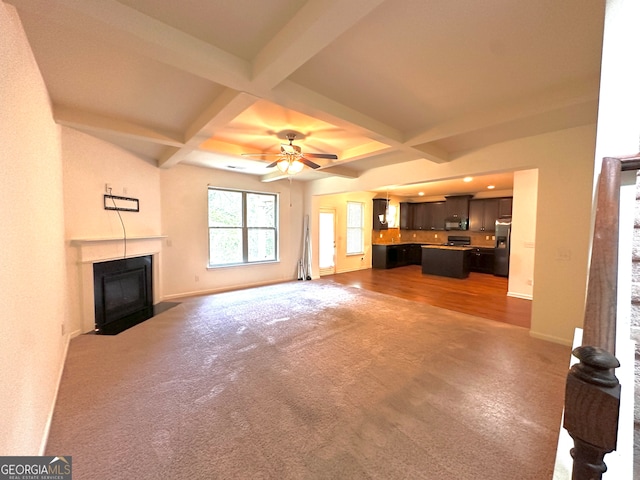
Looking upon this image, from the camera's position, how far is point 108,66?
2.04 metres

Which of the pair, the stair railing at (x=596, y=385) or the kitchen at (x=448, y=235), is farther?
the kitchen at (x=448, y=235)

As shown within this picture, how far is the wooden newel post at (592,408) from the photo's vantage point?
549 millimetres

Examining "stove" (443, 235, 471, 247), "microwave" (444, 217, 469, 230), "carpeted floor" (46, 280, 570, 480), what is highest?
"microwave" (444, 217, 469, 230)

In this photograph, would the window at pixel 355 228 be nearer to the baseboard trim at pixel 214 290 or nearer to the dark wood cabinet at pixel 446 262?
the dark wood cabinet at pixel 446 262

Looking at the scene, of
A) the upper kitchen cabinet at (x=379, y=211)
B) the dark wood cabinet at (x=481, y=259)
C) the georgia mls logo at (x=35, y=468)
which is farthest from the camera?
the upper kitchen cabinet at (x=379, y=211)

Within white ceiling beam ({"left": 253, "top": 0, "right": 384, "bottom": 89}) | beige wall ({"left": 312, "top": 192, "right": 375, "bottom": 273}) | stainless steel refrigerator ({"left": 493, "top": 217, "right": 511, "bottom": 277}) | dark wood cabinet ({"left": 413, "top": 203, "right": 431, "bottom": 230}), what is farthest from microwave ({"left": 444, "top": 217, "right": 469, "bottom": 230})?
white ceiling beam ({"left": 253, "top": 0, "right": 384, "bottom": 89})

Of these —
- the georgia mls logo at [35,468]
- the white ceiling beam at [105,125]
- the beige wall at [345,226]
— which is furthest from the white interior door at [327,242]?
the georgia mls logo at [35,468]

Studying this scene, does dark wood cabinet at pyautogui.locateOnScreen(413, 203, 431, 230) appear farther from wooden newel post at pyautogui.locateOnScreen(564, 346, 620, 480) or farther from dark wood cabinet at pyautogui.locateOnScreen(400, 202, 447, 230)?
wooden newel post at pyautogui.locateOnScreen(564, 346, 620, 480)

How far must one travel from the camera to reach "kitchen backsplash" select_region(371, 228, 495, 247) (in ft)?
28.2

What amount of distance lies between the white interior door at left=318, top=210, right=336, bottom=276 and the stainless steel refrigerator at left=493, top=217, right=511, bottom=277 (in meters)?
4.75

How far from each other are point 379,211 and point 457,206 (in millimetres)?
2583

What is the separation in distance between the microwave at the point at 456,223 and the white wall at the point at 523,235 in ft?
8.85

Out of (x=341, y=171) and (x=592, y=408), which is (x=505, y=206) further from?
(x=592, y=408)

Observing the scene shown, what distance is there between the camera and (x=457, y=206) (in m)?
8.60
